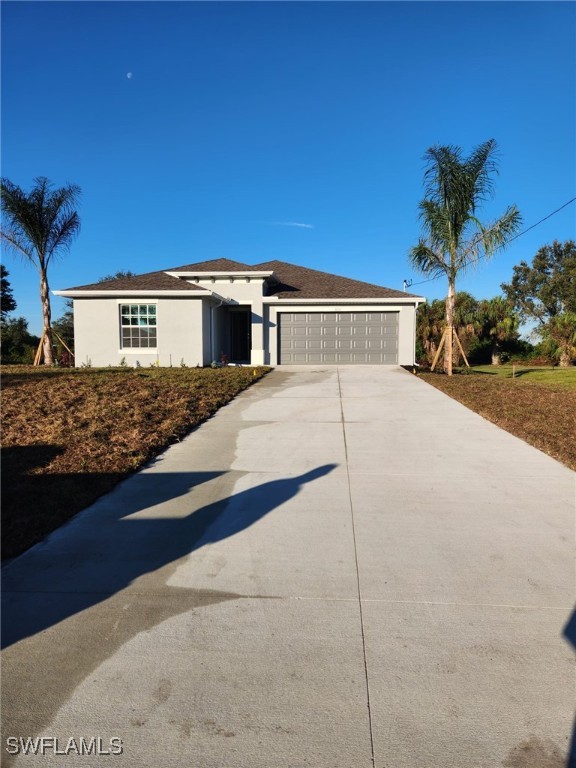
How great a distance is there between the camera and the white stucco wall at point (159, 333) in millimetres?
18875

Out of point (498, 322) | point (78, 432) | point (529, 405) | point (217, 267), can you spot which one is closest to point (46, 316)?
point (217, 267)

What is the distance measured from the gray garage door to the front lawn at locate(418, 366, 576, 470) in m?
4.47

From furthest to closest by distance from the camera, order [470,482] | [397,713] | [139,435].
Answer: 1. [139,435]
2. [470,482]
3. [397,713]

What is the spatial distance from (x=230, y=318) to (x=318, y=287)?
4.32 meters

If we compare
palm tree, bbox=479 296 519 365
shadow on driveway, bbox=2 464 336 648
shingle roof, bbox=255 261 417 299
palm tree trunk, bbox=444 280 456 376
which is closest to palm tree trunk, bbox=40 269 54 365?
shingle roof, bbox=255 261 417 299

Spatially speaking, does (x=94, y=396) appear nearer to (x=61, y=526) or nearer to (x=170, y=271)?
(x=61, y=526)

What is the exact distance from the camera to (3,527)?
4625 millimetres

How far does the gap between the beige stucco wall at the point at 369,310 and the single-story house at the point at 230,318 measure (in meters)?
0.04

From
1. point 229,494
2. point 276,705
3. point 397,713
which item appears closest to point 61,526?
point 229,494

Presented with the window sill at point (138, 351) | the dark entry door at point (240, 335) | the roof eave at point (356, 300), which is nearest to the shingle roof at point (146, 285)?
the window sill at point (138, 351)

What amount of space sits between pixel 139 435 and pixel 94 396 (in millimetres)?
3671

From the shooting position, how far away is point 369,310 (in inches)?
841

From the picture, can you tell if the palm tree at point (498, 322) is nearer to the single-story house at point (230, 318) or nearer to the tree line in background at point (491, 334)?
the tree line in background at point (491, 334)

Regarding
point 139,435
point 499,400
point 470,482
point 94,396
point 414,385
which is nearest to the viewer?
point 470,482
